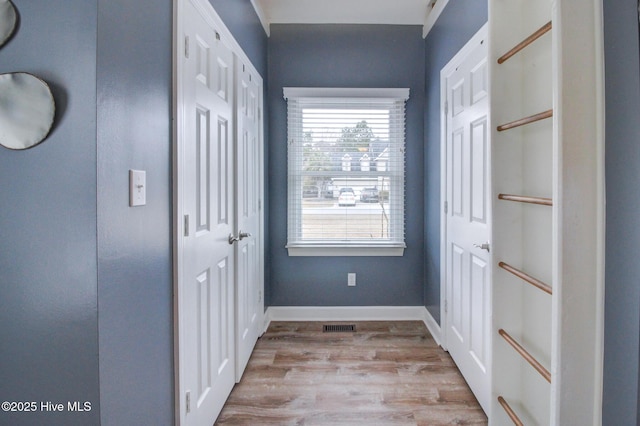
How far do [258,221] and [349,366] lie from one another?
129 cm

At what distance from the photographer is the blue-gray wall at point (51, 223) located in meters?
0.86

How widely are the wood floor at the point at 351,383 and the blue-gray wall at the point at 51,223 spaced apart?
119cm

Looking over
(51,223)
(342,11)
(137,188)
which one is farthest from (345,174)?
(51,223)

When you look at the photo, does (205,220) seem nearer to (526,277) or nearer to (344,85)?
(526,277)

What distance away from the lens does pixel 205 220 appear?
1654 millimetres

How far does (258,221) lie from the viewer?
2812mm

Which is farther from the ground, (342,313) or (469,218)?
(469,218)

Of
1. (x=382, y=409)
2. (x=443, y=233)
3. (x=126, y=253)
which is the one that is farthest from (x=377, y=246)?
(x=126, y=253)

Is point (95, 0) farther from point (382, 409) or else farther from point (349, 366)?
point (349, 366)

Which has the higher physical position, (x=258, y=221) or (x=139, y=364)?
(x=258, y=221)

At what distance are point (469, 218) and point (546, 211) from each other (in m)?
0.80

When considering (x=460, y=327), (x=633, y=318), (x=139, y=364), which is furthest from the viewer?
(x=460, y=327)

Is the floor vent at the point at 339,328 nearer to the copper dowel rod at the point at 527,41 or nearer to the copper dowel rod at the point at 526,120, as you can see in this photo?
the copper dowel rod at the point at 526,120

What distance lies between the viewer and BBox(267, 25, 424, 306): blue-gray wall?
312 centimetres
